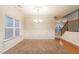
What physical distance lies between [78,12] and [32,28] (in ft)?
13.4

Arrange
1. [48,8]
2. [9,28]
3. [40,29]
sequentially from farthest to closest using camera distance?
1. [40,29]
2. [48,8]
3. [9,28]

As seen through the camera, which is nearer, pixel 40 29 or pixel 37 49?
pixel 37 49

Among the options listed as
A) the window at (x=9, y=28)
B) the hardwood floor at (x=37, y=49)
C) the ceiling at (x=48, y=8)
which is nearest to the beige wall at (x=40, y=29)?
the ceiling at (x=48, y=8)

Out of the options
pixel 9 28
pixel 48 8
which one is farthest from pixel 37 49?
pixel 48 8

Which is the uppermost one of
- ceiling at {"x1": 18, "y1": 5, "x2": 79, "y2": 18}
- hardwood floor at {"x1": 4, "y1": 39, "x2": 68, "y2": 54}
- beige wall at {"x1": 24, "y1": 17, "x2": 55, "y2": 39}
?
ceiling at {"x1": 18, "y1": 5, "x2": 79, "y2": 18}

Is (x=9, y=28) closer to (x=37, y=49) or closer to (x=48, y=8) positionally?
(x=37, y=49)

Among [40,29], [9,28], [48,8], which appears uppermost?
[48,8]

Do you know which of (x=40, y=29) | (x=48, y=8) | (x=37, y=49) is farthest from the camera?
(x=40, y=29)

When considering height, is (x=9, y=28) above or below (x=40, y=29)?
above

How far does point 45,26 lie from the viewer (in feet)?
31.0

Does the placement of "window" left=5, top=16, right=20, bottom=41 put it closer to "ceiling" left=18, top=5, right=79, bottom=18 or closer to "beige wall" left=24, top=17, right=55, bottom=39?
"ceiling" left=18, top=5, right=79, bottom=18

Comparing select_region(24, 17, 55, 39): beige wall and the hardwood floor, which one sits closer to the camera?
the hardwood floor

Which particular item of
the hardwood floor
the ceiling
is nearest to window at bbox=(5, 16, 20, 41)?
the hardwood floor
